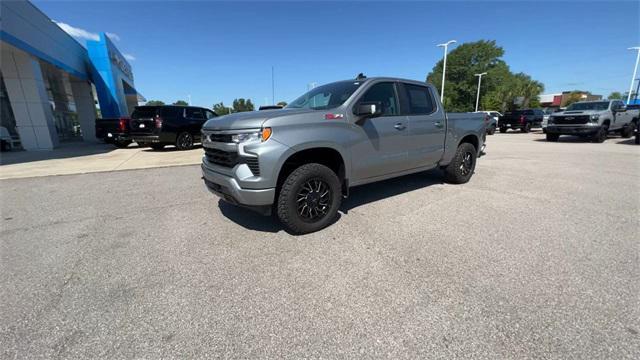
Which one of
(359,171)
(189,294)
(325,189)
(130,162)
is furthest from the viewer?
(130,162)

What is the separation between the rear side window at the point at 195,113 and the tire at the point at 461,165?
10.3 metres

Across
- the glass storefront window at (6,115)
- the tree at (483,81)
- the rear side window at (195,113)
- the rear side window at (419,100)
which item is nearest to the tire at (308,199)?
the rear side window at (419,100)

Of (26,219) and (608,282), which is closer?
(608,282)

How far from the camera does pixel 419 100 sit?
14.7 ft

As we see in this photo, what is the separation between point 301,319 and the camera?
1953 mm

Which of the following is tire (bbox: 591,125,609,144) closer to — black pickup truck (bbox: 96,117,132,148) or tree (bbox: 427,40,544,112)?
black pickup truck (bbox: 96,117,132,148)

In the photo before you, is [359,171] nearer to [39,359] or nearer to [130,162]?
[39,359]

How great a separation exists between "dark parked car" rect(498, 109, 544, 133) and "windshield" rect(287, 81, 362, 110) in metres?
22.9

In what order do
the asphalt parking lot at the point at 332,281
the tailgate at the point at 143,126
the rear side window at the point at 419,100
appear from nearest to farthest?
the asphalt parking lot at the point at 332,281, the rear side window at the point at 419,100, the tailgate at the point at 143,126

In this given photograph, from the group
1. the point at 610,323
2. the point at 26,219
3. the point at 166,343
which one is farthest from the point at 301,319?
the point at 26,219

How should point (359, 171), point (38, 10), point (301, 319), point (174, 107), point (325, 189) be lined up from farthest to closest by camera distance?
point (38, 10) → point (174, 107) → point (359, 171) → point (325, 189) → point (301, 319)

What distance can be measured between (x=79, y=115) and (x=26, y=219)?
19845mm

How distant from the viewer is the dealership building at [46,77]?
36.7 ft

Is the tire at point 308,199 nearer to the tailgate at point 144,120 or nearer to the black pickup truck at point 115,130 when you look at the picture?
the tailgate at point 144,120
